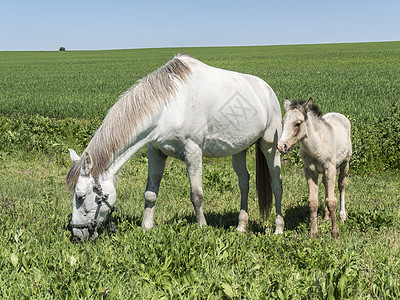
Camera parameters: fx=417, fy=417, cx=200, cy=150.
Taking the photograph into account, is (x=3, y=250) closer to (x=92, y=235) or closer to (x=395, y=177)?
(x=92, y=235)

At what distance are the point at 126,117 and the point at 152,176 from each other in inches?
39.2

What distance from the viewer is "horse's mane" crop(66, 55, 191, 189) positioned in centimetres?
468

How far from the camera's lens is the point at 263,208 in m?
6.39

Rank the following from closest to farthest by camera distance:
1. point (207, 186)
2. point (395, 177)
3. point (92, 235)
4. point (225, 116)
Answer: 1. point (92, 235)
2. point (225, 116)
3. point (207, 186)
4. point (395, 177)

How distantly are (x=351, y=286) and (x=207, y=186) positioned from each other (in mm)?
4484

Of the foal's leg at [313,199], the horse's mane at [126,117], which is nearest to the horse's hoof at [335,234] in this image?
the foal's leg at [313,199]

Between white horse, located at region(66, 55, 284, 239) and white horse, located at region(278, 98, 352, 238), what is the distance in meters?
0.70

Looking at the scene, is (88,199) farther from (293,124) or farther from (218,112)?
(293,124)

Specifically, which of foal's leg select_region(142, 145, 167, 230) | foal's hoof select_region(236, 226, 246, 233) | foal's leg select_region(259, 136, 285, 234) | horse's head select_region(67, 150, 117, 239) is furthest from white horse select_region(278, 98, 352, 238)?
horse's head select_region(67, 150, 117, 239)

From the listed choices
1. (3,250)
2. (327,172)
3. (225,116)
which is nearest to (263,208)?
(327,172)

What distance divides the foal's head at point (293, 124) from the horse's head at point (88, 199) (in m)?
2.08

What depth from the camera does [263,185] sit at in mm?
6348

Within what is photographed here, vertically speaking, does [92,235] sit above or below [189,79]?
below

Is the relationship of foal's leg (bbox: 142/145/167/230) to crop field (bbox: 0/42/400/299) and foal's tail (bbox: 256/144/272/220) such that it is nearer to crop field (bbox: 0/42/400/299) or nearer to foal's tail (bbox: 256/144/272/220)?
crop field (bbox: 0/42/400/299)
